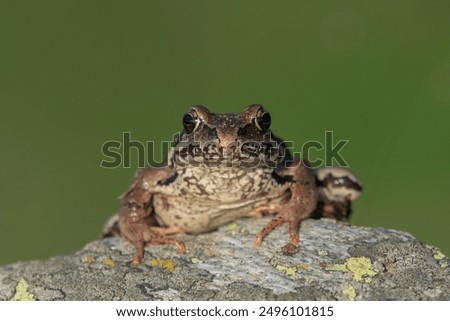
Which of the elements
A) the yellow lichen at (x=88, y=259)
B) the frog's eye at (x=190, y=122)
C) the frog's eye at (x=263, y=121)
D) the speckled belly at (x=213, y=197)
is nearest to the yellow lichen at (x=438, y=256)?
the speckled belly at (x=213, y=197)

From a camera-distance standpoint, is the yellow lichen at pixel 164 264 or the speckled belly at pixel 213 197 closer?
the yellow lichen at pixel 164 264

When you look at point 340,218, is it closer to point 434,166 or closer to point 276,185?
point 276,185

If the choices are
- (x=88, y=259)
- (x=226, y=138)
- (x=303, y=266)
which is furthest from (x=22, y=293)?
(x=303, y=266)

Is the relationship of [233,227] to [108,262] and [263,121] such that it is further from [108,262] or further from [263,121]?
[108,262]

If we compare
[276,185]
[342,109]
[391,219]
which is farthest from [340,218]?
[342,109]

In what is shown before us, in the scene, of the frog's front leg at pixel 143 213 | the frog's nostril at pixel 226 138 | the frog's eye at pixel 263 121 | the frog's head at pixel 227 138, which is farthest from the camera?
the frog's front leg at pixel 143 213

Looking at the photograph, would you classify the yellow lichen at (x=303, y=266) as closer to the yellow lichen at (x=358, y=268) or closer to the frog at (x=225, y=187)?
the yellow lichen at (x=358, y=268)

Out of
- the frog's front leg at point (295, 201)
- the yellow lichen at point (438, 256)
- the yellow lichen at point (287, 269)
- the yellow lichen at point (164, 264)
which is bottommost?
the yellow lichen at point (164, 264)

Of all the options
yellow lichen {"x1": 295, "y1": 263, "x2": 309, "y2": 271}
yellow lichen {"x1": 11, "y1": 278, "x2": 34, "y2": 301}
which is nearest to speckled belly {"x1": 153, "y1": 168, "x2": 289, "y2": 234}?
yellow lichen {"x1": 295, "y1": 263, "x2": 309, "y2": 271}
